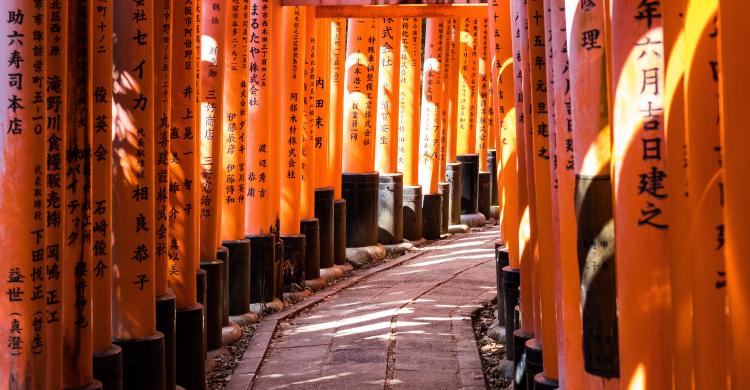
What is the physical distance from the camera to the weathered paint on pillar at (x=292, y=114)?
12.0 m

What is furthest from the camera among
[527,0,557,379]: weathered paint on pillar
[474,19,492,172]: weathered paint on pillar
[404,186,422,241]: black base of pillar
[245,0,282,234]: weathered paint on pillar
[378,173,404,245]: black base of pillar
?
[474,19,492,172]: weathered paint on pillar

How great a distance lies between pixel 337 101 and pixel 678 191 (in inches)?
415

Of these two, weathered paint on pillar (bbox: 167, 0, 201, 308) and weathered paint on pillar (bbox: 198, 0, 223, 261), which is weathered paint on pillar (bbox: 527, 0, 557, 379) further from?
weathered paint on pillar (bbox: 198, 0, 223, 261)

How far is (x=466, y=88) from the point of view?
60.6 ft

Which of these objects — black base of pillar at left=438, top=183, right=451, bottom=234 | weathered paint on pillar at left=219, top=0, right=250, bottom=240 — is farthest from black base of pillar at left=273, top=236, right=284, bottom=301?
black base of pillar at left=438, top=183, right=451, bottom=234

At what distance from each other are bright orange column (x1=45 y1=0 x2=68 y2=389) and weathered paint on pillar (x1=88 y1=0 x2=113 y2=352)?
25.1 inches

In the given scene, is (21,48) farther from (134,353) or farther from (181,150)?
(181,150)

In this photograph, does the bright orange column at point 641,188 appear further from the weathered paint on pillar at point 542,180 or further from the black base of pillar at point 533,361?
the black base of pillar at point 533,361

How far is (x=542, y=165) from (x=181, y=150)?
3.28 m

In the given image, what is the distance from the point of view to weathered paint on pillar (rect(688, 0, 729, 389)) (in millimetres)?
3529

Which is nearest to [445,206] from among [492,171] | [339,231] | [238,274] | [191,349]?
[492,171]

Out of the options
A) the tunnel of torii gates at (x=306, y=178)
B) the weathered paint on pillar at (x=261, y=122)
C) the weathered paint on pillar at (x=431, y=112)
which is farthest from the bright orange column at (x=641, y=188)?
the weathered paint on pillar at (x=431, y=112)

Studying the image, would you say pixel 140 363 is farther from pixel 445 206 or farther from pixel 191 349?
pixel 445 206

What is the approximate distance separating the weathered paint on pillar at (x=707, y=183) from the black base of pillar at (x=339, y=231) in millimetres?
10143
